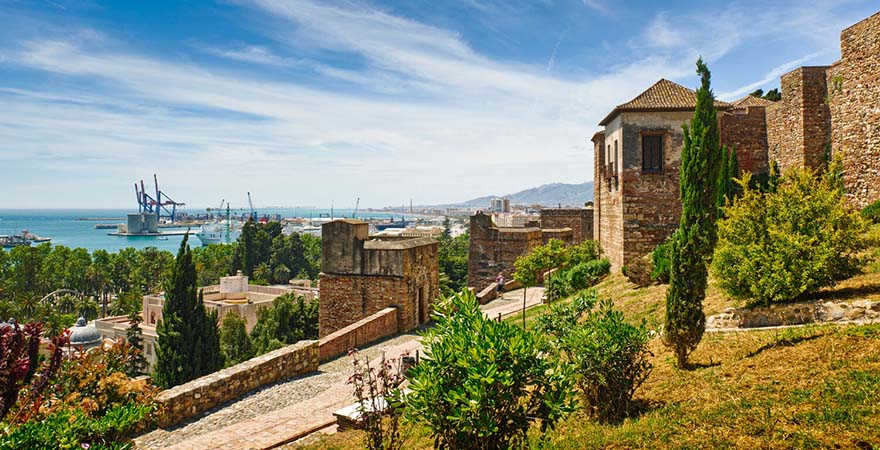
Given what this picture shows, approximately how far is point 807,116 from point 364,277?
15505mm

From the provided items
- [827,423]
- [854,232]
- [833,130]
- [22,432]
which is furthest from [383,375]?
[833,130]

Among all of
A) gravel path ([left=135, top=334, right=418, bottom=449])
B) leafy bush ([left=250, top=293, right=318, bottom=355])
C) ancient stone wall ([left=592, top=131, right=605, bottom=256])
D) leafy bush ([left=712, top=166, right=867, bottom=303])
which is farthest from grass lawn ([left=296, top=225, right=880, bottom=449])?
ancient stone wall ([left=592, top=131, right=605, bottom=256])

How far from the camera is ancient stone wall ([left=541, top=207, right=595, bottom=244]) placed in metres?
28.5

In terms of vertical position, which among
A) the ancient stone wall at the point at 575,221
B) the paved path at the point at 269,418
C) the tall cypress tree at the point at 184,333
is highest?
the ancient stone wall at the point at 575,221

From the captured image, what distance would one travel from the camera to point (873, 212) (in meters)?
13.2

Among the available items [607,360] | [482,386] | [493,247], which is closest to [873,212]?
[607,360]

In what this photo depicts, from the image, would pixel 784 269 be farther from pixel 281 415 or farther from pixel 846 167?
pixel 846 167

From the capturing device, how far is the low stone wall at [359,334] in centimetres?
1254

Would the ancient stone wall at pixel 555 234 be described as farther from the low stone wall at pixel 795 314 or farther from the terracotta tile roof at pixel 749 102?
the low stone wall at pixel 795 314

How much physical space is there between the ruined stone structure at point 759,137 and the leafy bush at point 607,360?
12449 millimetres

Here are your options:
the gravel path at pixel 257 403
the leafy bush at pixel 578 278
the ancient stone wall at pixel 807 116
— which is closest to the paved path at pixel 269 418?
the gravel path at pixel 257 403

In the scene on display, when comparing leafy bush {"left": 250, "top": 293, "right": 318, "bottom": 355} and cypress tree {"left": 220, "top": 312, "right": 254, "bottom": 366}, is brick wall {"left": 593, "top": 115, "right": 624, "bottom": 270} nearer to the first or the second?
leafy bush {"left": 250, "top": 293, "right": 318, "bottom": 355}

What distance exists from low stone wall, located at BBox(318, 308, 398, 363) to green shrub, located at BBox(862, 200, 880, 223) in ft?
42.7

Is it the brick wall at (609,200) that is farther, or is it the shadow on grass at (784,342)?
the brick wall at (609,200)
